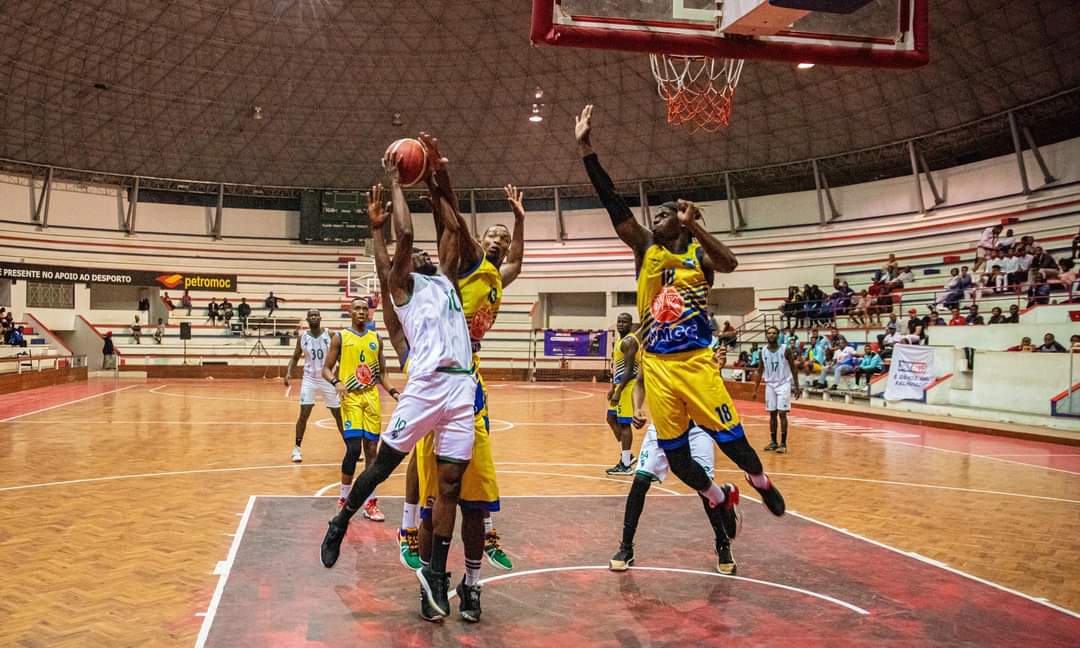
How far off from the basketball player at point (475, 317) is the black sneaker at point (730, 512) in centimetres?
168

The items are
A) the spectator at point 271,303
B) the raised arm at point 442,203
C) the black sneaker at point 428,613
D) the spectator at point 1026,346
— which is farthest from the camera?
the spectator at point 271,303

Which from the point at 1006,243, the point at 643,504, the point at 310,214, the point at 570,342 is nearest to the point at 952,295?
the point at 1006,243

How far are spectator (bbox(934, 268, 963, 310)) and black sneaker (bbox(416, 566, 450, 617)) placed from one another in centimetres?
2030

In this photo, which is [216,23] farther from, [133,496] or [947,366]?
[947,366]

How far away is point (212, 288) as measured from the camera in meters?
36.8

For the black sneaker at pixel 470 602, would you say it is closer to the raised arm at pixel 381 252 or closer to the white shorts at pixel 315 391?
the raised arm at pixel 381 252

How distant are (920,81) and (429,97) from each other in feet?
62.9

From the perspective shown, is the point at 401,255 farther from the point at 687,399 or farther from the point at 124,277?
the point at 124,277

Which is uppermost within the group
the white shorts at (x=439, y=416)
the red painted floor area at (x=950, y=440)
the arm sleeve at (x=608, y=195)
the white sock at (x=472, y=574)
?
the arm sleeve at (x=608, y=195)

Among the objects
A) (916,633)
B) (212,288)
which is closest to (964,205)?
(916,633)

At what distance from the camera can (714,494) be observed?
5746mm

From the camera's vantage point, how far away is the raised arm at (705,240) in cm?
507

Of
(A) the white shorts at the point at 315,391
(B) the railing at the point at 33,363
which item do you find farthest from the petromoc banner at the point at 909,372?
(B) the railing at the point at 33,363

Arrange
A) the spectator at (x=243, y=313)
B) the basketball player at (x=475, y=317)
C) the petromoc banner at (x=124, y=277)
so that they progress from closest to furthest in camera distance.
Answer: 1. the basketball player at (x=475, y=317)
2. the petromoc banner at (x=124, y=277)
3. the spectator at (x=243, y=313)
